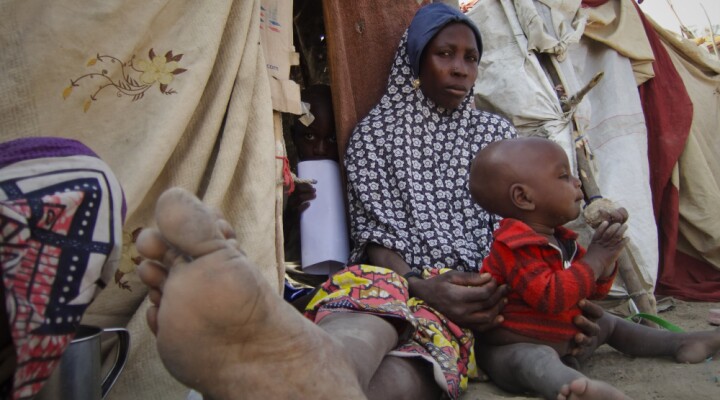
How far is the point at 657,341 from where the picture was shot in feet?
6.51

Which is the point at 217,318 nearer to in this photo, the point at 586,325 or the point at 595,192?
the point at 586,325

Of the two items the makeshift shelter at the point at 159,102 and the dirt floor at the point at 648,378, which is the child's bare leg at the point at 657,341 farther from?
the makeshift shelter at the point at 159,102

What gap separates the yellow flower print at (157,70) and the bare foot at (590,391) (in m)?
1.37

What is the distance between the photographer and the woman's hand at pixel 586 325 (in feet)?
5.84

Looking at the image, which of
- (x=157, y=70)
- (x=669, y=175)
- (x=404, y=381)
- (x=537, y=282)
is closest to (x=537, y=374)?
(x=537, y=282)

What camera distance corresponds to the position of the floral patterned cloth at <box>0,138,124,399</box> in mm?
823

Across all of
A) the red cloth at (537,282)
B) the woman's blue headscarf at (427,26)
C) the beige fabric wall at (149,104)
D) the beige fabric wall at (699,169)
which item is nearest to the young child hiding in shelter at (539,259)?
the red cloth at (537,282)

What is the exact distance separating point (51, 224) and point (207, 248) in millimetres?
215

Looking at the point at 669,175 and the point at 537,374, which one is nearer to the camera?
the point at 537,374

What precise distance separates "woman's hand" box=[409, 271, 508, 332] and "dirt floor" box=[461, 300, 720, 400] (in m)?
0.21

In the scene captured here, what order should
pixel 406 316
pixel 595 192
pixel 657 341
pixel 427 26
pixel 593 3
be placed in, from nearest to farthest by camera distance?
1. pixel 406 316
2. pixel 657 341
3. pixel 427 26
4. pixel 595 192
5. pixel 593 3

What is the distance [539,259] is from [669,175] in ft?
7.25

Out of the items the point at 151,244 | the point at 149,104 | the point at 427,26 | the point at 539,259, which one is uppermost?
the point at 427,26

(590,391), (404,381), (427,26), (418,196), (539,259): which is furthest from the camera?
(427,26)
